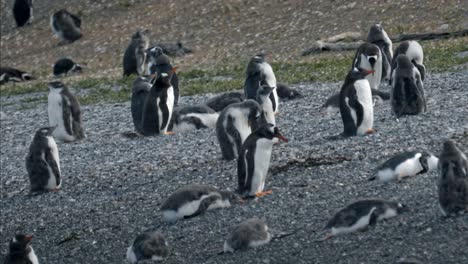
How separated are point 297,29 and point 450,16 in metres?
3.14

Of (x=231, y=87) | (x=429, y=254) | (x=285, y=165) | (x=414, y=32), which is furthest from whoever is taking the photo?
(x=414, y=32)

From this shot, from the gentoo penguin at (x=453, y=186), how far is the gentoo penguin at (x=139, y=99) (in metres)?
7.42

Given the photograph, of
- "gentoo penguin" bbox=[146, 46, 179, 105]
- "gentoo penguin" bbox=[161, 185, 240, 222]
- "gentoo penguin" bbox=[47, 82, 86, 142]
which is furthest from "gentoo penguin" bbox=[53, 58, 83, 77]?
"gentoo penguin" bbox=[161, 185, 240, 222]

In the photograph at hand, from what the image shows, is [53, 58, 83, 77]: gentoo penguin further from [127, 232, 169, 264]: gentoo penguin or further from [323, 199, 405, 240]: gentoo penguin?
[323, 199, 405, 240]: gentoo penguin

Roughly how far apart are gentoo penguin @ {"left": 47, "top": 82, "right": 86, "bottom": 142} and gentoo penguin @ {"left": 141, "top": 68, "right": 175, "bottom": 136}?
110 cm

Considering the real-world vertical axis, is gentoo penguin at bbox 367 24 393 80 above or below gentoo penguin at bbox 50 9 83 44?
above

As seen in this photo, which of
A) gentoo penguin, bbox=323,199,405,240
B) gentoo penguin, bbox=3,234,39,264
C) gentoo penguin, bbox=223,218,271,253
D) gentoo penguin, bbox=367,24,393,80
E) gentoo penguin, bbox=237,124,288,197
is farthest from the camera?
gentoo penguin, bbox=367,24,393,80

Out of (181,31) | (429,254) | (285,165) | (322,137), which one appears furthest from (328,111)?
(181,31)

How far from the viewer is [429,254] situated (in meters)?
9.81

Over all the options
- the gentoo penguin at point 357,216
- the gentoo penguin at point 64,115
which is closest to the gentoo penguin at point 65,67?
the gentoo penguin at point 64,115

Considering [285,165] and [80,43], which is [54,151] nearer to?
[285,165]

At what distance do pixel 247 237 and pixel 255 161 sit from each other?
5.67 ft

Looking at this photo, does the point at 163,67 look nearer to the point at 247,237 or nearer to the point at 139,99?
the point at 139,99

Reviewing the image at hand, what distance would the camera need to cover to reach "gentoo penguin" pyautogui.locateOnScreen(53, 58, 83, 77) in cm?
2742
